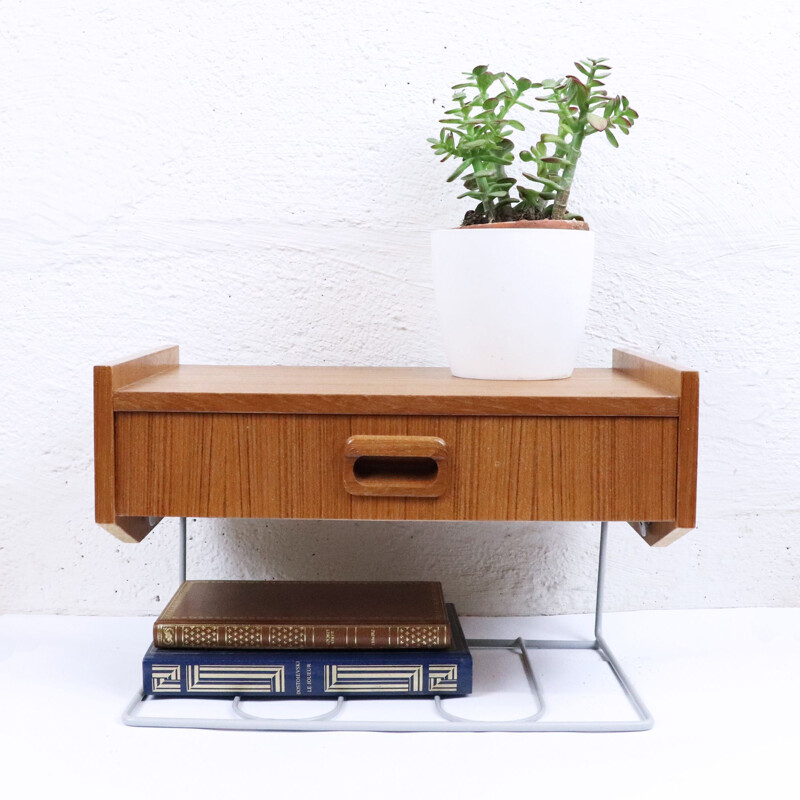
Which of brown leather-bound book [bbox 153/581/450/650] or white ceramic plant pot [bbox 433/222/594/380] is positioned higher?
white ceramic plant pot [bbox 433/222/594/380]

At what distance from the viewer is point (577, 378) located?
3.08ft

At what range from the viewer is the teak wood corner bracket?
0.78m

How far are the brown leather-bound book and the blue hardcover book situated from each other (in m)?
0.01

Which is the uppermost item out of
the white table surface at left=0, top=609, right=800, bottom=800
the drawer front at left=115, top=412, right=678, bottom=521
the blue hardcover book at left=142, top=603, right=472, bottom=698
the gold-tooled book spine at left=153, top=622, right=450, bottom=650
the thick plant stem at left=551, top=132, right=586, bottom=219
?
the thick plant stem at left=551, top=132, right=586, bottom=219

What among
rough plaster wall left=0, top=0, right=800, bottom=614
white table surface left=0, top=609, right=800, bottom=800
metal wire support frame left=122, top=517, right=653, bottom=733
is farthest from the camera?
rough plaster wall left=0, top=0, right=800, bottom=614

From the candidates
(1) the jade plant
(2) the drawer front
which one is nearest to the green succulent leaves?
(1) the jade plant

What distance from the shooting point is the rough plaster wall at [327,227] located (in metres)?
1.10

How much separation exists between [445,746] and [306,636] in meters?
0.18

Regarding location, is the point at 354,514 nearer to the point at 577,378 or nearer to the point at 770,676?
the point at 577,378

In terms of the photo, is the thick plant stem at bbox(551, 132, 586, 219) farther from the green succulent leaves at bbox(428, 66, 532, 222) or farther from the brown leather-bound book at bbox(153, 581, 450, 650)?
the brown leather-bound book at bbox(153, 581, 450, 650)

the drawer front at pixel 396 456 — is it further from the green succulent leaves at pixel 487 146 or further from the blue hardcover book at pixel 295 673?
the green succulent leaves at pixel 487 146

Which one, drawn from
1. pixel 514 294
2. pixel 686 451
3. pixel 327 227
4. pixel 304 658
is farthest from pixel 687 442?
pixel 327 227

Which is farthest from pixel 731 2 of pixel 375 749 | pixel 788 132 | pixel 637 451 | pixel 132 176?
pixel 375 749

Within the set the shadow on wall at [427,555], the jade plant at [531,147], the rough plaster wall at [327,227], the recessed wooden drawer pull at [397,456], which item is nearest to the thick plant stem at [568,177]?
the jade plant at [531,147]
